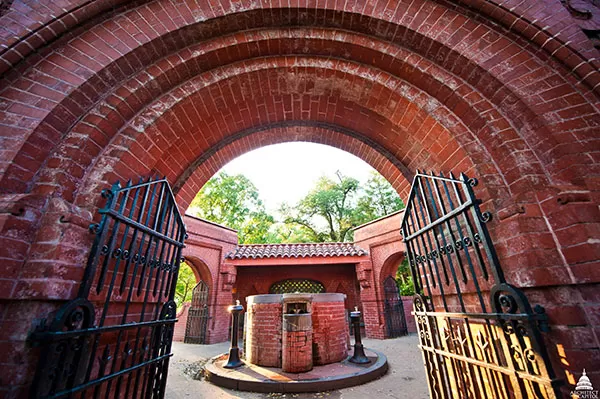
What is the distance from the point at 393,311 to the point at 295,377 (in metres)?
8.08

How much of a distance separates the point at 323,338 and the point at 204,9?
6.90m

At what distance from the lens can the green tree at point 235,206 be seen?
59.3 feet

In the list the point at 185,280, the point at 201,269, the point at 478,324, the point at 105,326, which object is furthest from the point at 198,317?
the point at 478,324

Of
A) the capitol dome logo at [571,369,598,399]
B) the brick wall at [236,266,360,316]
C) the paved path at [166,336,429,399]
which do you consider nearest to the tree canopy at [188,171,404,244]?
the brick wall at [236,266,360,316]

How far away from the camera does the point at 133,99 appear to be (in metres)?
2.57

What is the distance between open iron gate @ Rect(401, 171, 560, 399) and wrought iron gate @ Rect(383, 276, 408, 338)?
985cm

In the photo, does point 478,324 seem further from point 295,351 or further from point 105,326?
point 295,351

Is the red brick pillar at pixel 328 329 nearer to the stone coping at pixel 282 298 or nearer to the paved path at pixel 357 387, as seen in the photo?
the stone coping at pixel 282 298

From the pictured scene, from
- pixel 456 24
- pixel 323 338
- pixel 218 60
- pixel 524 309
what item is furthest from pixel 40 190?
pixel 323 338

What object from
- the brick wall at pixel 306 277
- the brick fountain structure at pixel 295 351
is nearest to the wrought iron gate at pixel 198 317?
the brick wall at pixel 306 277

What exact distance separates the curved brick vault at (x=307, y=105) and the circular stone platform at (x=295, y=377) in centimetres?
411

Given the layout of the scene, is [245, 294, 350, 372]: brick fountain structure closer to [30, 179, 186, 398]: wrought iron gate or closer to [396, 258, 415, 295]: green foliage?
[30, 179, 186, 398]: wrought iron gate

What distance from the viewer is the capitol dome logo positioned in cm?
145

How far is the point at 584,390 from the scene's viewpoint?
1473 mm
